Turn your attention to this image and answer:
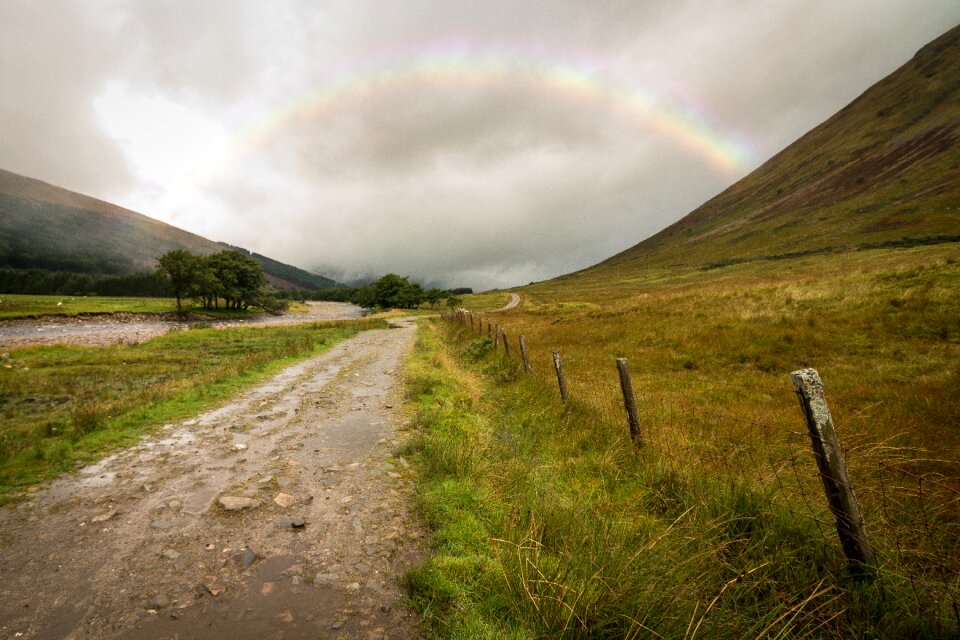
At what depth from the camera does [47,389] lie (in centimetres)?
1495

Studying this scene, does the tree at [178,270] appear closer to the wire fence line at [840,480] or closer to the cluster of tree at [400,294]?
the cluster of tree at [400,294]

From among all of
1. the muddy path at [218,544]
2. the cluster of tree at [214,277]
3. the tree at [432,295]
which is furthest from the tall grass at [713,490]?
the tree at [432,295]

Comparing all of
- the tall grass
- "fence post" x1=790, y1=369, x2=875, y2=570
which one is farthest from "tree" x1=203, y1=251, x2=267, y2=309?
"fence post" x1=790, y1=369, x2=875, y2=570

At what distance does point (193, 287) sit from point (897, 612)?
316 feet

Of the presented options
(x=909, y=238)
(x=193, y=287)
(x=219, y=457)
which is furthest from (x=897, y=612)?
(x=909, y=238)

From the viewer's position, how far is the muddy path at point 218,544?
3.52 metres

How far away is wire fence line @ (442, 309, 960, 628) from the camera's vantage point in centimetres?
342

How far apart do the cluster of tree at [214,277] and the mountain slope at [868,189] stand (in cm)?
13047

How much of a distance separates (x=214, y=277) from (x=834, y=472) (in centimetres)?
10081

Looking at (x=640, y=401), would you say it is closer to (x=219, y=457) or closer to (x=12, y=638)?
(x=219, y=457)

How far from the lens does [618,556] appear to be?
3660 millimetres

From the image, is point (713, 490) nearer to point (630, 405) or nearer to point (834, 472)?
point (834, 472)

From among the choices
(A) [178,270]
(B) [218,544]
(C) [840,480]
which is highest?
(A) [178,270]

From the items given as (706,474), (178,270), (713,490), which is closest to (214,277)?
(178,270)
